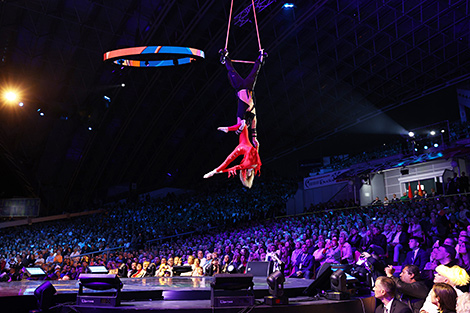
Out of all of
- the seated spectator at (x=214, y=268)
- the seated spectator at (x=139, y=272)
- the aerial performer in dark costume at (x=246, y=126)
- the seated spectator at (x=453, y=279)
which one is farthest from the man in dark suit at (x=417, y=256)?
the seated spectator at (x=139, y=272)

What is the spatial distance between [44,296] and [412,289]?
4441mm

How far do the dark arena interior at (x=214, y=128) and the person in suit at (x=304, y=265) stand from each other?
76 millimetres

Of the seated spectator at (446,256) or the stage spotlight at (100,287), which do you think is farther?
the seated spectator at (446,256)

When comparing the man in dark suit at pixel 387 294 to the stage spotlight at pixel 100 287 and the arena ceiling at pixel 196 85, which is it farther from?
the arena ceiling at pixel 196 85

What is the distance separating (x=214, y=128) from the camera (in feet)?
88.7

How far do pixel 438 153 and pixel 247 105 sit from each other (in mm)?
13707

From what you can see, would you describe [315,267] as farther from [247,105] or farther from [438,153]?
[438,153]

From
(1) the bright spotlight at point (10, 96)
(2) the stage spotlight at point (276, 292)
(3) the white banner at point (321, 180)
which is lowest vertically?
(2) the stage spotlight at point (276, 292)

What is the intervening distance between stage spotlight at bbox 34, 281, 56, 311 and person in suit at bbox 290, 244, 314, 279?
208 inches

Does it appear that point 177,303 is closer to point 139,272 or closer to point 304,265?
point 304,265

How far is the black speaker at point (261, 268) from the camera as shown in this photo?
337 inches

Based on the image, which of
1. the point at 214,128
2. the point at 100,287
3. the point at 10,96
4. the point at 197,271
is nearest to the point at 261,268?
the point at 197,271

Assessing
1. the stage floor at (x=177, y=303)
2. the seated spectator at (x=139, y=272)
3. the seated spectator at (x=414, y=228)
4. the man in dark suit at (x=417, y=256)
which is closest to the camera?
the stage floor at (x=177, y=303)

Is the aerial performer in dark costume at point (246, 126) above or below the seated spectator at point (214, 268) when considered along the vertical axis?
above
